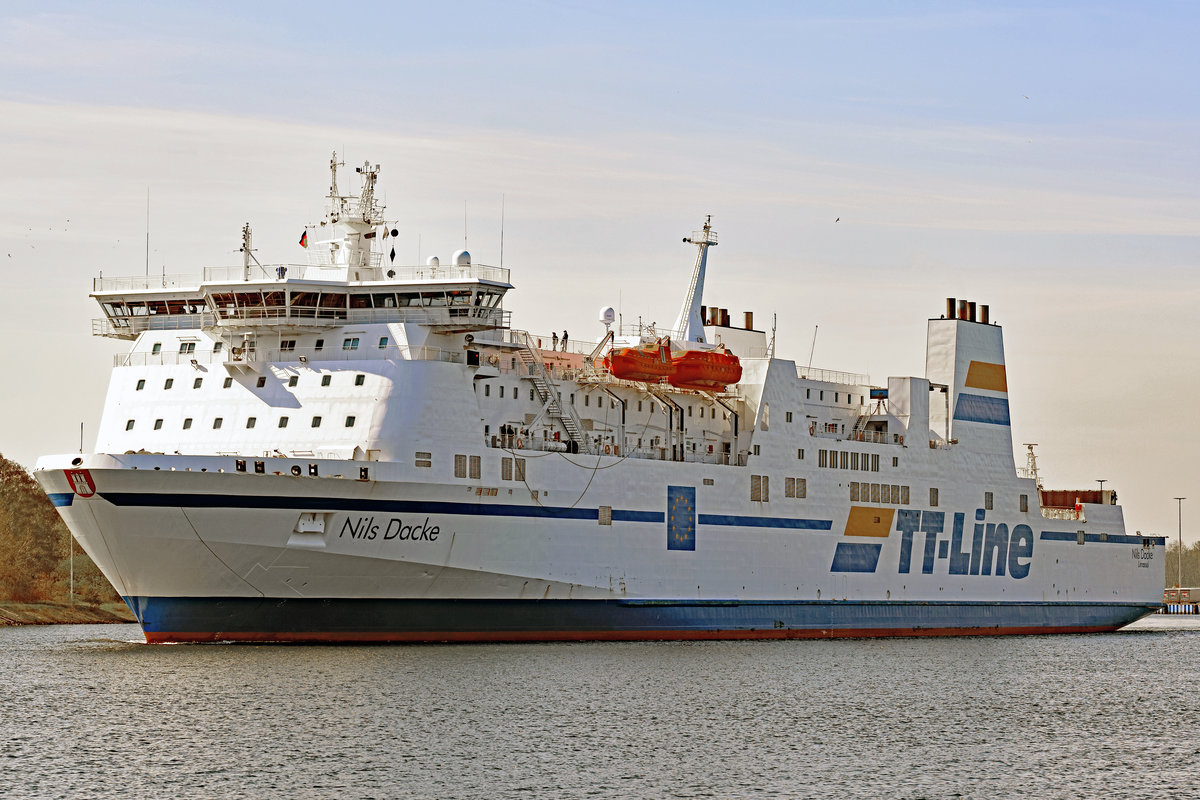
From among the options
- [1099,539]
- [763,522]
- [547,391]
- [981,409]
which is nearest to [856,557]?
[763,522]

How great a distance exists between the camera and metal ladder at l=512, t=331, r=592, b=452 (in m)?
40.7

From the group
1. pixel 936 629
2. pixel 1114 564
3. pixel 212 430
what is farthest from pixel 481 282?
pixel 1114 564

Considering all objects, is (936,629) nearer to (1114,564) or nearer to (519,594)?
(1114,564)

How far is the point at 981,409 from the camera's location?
53250 mm

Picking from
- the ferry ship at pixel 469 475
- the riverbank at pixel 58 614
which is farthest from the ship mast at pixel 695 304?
the riverbank at pixel 58 614

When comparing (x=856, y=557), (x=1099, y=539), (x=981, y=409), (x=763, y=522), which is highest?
(x=981, y=409)

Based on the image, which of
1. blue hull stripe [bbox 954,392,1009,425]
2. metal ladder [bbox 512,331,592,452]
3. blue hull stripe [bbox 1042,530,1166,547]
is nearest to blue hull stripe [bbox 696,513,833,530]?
metal ladder [bbox 512,331,592,452]

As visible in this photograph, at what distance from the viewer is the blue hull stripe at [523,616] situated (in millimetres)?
36094

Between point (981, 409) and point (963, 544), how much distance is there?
185 inches

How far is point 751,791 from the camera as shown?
22516mm

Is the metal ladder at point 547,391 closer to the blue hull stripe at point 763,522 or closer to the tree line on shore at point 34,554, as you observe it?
the blue hull stripe at point 763,522

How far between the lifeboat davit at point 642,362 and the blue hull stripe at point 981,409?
13531 millimetres

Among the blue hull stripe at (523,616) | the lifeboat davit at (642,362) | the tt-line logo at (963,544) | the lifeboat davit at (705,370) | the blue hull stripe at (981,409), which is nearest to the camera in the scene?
the blue hull stripe at (523,616)

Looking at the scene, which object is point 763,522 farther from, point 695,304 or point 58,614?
point 58,614
